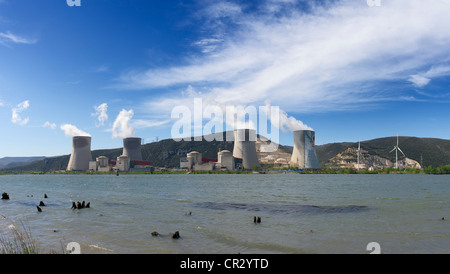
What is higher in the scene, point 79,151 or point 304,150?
point 304,150

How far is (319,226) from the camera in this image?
18.4 m

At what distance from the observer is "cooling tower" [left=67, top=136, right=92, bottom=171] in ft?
618

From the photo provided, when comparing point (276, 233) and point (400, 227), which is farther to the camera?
point (400, 227)

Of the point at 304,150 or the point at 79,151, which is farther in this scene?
the point at 304,150

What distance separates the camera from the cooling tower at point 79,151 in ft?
618

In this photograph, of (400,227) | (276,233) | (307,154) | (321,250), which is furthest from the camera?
(307,154)

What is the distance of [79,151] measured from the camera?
19275 centimetres

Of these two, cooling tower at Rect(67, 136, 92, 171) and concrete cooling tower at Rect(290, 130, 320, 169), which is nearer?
cooling tower at Rect(67, 136, 92, 171)

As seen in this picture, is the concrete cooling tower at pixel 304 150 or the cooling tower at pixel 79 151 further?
the concrete cooling tower at pixel 304 150
